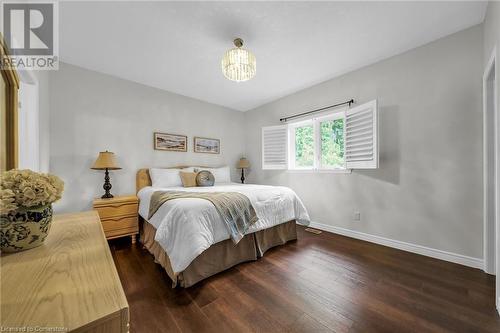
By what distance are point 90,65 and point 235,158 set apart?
2986mm

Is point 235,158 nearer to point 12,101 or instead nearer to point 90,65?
point 90,65

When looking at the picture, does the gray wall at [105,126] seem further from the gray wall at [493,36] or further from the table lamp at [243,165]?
the gray wall at [493,36]

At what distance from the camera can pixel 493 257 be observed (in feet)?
5.97

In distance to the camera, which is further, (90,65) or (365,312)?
(90,65)

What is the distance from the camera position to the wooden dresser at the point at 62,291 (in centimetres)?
42

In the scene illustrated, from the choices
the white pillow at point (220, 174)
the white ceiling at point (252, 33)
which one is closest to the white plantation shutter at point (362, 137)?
the white ceiling at point (252, 33)

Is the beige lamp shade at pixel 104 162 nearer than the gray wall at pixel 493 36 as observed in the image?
No

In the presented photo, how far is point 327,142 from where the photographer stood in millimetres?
3322

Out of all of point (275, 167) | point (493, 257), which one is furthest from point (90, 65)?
point (493, 257)

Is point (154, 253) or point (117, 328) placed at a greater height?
point (117, 328)

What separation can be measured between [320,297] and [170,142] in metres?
3.26

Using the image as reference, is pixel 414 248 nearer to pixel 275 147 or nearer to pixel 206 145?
pixel 275 147

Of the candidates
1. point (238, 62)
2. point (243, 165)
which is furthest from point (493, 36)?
point (243, 165)

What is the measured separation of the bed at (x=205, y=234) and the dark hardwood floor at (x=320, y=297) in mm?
119
